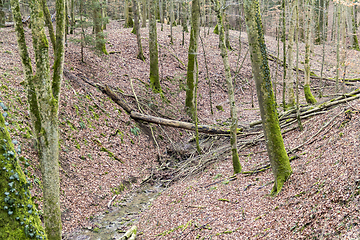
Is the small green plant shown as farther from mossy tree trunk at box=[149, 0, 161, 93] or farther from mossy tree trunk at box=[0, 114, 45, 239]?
mossy tree trunk at box=[0, 114, 45, 239]

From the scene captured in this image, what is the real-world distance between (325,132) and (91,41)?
11986 mm

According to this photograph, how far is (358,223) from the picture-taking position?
401 centimetres

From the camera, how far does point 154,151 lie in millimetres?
13273

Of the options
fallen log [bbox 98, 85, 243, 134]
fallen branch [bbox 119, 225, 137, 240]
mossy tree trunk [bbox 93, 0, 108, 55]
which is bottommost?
fallen branch [bbox 119, 225, 137, 240]

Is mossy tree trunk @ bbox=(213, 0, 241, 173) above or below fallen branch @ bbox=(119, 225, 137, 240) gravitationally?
above

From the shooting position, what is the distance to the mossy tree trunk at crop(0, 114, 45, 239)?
2.96 metres

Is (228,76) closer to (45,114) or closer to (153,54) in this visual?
(45,114)

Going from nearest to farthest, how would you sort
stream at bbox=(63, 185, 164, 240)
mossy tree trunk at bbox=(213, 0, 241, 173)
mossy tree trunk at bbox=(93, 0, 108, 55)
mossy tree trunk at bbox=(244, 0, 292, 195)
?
Result: mossy tree trunk at bbox=(244, 0, 292, 195)
stream at bbox=(63, 185, 164, 240)
mossy tree trunk at bbox=(213, 0, 241, 173)
mossy tree trunk at bbox=(93, 0, 108, 55)

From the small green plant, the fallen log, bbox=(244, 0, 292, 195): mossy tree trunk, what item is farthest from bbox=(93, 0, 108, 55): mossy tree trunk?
bbox=(244, 0, 292, 195): mossy tree trunk

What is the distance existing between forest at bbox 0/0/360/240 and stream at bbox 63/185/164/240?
1.5 inches

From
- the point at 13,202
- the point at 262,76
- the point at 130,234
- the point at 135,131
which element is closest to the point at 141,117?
the point at 135,131

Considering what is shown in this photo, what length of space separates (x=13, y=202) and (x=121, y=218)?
240 inches

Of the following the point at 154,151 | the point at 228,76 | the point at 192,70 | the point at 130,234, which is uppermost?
the point at 192,70

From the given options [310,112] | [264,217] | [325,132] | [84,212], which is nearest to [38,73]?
[84,212]
